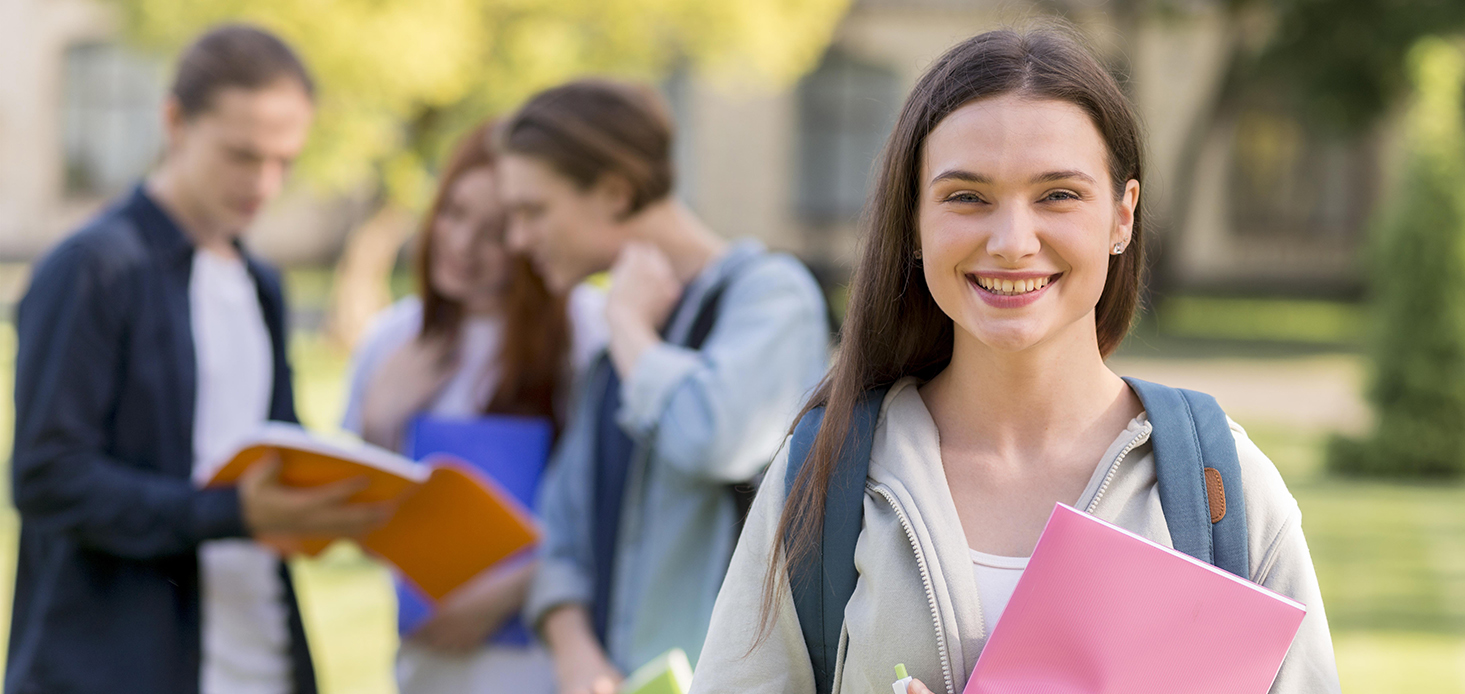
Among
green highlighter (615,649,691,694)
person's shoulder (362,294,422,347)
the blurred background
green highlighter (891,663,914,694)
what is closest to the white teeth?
the blurred background

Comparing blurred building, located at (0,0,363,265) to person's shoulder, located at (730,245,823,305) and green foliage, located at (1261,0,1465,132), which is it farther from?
person's shoulder, located at (730,245,823,305)

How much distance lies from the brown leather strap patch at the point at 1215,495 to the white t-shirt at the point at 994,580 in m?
0.19

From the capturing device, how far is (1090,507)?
4.48 ft

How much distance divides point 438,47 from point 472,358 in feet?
36.8

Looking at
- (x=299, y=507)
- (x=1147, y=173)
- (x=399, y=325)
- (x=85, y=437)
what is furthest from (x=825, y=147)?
(x=1147, y=173)

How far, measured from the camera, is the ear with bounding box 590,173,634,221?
2.52 meters

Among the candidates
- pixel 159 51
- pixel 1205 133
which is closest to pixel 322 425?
pixel 159 51

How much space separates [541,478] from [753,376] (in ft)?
2.49

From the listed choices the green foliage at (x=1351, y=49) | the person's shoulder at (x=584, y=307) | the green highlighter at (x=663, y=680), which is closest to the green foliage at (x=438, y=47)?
the green foliage at (x=1351, y=49)

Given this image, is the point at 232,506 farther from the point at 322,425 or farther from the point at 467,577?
the point at 322,425

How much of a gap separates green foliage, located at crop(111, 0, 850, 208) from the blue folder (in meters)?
11.0

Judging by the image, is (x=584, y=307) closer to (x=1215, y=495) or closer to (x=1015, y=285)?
(x=1015, y=285)

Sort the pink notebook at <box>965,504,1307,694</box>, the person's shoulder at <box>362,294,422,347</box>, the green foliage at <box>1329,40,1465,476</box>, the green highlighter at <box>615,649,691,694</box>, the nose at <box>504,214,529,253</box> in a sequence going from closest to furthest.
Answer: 1. the pink notebook at <box>965,504,1307,694</box>
2. the green highlighter at <box>615,649,691,694</box>
3. the nose at <box>504,214,529,253</box>
4. the person's shoulder at <box>362,294,422,347</box>
5. the green foliage at <box>1329,40,1465,476</box>

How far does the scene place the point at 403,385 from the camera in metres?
3.06
